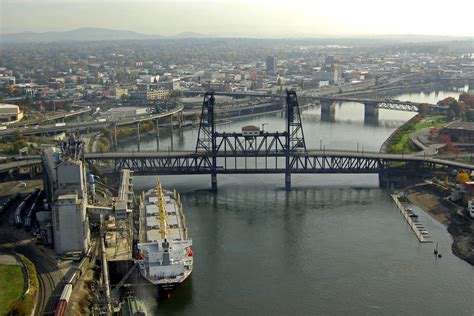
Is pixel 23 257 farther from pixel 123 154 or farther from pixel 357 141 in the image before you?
pixel 357 141

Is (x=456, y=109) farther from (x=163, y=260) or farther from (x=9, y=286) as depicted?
(x=9, y=286)

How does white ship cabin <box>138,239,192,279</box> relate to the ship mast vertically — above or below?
below

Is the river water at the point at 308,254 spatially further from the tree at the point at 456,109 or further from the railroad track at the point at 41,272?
the tree at the point at 456,109

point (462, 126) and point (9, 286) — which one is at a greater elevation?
point (462, 126)

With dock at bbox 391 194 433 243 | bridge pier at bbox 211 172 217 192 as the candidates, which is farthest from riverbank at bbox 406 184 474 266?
bridge pier at bbox 211 172 217 192

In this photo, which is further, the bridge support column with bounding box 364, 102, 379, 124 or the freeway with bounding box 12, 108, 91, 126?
the bridge support column with bounding box 364, 102, 379, 124

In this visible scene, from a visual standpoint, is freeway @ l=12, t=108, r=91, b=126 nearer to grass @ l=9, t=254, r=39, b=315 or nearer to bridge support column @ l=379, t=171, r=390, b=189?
bridge support column @ l=379, t=171, r=390, b=189

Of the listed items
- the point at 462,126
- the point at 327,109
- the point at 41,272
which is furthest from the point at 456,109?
the point at 41,272

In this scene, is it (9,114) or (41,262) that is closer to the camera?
(41,262)
